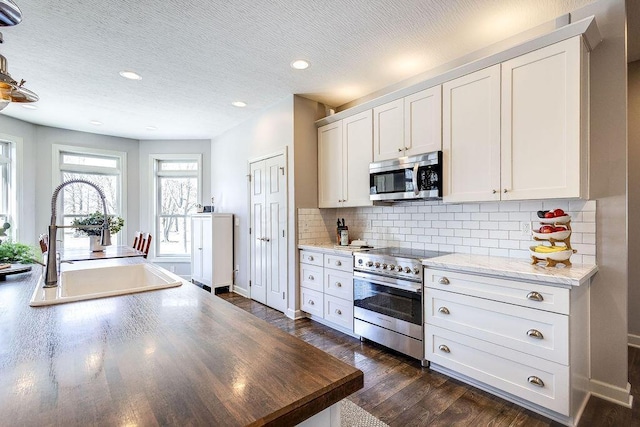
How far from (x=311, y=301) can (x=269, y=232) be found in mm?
1115

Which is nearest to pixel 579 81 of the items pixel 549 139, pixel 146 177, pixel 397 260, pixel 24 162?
pixel 549 139

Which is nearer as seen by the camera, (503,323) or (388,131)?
(503,323)

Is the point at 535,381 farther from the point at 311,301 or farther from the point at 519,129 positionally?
the point at 311,301

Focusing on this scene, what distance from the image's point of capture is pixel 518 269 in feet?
6.63

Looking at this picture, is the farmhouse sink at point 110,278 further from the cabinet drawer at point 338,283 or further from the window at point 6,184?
the window at point 6,184

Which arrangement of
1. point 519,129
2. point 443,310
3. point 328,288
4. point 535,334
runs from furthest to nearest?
point 328,288 → point 443,310 → point 519,129 → point 535,334

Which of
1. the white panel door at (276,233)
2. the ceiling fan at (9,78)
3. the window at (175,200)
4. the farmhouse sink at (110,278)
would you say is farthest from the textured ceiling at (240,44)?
the window at (175,200)

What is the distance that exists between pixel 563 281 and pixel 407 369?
134cm

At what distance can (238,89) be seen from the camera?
359 centimetres

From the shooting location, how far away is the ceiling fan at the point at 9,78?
115 cm

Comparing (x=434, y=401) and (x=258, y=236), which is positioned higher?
(x=258, y=236)

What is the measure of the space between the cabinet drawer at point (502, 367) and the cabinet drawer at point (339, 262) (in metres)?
0.96

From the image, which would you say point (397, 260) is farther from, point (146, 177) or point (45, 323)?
point (146, 177)

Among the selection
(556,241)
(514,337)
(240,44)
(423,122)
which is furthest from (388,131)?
(514,337)
